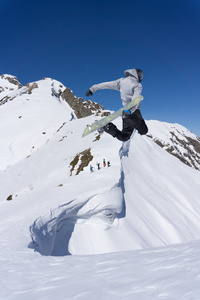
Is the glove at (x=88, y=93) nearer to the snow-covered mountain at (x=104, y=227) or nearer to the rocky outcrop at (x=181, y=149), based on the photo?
the snow-covered mountain at (x=104, y=227)

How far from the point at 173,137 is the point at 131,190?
80563 mm

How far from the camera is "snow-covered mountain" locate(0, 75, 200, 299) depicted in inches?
76.4

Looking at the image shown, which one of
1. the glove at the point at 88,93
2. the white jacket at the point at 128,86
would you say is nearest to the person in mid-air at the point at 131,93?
A: the white jacket at the point at 128,86

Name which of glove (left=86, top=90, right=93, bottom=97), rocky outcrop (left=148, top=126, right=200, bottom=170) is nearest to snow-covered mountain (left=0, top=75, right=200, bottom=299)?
glove (left=86, top=90, right=93, bottom=97)

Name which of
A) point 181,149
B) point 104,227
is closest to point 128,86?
point 104,227

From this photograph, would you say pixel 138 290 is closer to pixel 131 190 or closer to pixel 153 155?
pixel 131 190

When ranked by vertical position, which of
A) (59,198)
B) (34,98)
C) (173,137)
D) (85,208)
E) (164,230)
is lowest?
(164,230)

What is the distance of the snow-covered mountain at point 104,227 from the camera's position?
6.37 feet

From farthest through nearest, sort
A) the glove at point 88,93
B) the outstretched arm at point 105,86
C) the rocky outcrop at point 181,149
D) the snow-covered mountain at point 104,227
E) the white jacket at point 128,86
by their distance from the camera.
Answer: the rocky outcrop at point 181,149 < the glove at point 88,93 < the outstretched arm at point 105,86 < the white jacket at point 128,86 < the snow-covered mountain at point 104,227

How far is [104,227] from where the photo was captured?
8.06 m

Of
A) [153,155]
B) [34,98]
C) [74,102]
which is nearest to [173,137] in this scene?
[74,102]

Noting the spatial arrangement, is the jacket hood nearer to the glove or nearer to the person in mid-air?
the person in mid-air

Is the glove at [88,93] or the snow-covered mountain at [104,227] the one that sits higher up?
the glove at [88,93]

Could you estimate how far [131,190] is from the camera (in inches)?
405
